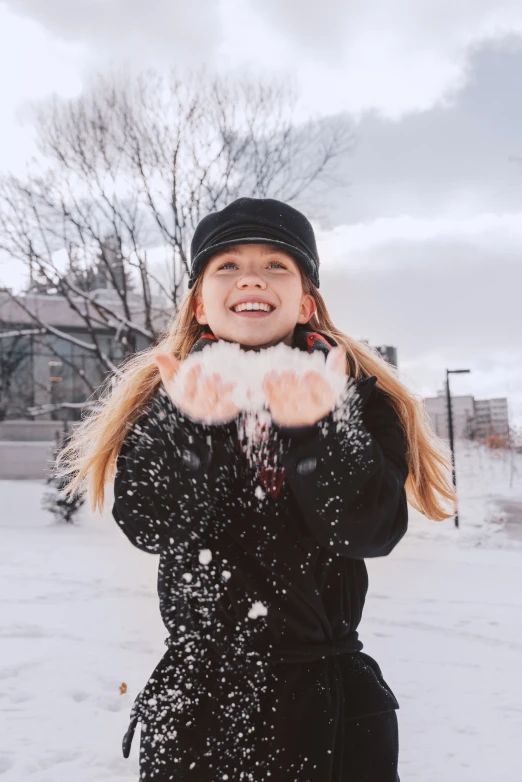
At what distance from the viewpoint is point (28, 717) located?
3.48 m

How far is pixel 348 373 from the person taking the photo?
4.83 feet

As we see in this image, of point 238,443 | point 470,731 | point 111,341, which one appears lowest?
point 470,731

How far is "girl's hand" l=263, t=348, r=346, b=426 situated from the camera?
1.07 meters

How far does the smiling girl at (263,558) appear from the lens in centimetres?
111

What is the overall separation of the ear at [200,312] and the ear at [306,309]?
0.72 ft

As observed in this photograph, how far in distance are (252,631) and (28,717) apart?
290cm

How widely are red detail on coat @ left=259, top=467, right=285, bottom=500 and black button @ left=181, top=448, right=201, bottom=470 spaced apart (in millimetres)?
121

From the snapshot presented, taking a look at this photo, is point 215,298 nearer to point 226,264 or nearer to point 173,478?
point 226,264

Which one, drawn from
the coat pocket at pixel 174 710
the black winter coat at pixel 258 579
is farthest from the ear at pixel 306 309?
the coat pocket at pixel 174 710

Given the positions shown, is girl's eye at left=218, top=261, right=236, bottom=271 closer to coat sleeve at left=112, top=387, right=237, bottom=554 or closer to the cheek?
the cheek

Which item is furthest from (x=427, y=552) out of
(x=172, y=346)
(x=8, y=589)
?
(x=172, y=346)

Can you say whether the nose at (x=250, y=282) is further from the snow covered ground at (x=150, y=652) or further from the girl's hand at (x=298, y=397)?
the snow covered ground at (x=150, y=652)

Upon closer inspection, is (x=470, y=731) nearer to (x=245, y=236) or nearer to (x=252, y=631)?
(x=252, y=631)

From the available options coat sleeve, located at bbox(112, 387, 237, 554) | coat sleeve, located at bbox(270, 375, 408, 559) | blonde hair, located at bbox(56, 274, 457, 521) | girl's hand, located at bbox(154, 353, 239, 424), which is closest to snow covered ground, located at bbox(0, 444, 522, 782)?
blonde hair, located at bbox(56, 274, 457, 521)
